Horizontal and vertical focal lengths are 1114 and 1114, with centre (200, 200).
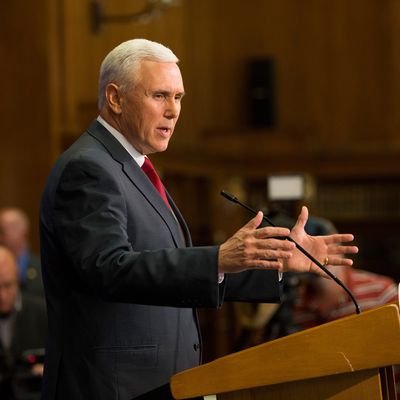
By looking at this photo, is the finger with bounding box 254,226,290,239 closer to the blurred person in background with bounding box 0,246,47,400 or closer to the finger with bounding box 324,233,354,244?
the finger with bounding box 324,233,354,244

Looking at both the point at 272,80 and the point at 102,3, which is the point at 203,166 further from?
the point at 102,3

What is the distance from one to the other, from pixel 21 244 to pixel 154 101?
3.97 metres

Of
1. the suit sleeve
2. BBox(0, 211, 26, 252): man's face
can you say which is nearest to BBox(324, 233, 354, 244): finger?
the suit sleeve

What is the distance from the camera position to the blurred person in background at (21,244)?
6.10 metres

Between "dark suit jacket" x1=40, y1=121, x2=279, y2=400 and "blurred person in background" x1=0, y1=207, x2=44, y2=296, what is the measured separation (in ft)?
11.6

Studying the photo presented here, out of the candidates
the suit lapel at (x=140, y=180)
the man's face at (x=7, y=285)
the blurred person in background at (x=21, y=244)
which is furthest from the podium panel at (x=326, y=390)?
the blurred person in background at (x=21, y=244)

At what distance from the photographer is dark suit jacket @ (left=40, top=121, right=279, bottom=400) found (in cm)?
233

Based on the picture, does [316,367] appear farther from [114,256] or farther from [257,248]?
[114,256]

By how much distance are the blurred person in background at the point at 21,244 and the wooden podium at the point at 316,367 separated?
3864mm

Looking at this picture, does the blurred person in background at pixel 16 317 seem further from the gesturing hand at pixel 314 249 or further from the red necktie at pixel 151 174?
the gesturing hand at pixel 314 249

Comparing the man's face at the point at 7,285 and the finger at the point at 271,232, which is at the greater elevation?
the finger at the point at 271,232

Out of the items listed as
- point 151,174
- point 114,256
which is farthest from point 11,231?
point 114,256

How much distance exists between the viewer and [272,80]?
367 inches

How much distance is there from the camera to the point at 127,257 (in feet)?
7.69
